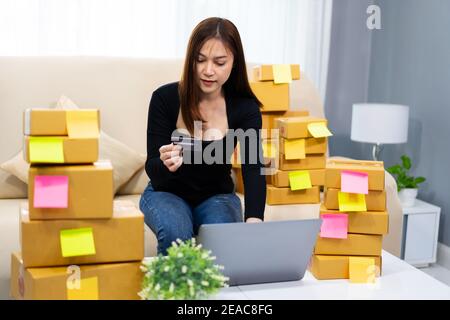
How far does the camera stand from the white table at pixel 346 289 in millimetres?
1623

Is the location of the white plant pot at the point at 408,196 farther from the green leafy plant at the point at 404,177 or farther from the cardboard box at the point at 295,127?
the cardboard box at the point at 295,127

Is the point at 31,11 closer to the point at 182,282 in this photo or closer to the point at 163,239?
the point at 163,239

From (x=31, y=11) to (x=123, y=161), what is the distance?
1.11m

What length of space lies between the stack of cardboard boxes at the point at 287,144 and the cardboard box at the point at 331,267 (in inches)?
31.4

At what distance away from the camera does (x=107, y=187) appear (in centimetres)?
150

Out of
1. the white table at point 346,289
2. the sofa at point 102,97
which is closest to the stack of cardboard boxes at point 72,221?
the white table at point 346,289

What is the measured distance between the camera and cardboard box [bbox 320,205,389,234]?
1.82 metres

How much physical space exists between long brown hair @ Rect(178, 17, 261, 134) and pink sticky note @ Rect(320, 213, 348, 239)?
586 mm

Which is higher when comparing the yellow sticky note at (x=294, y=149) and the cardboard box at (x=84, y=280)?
the yellow sticky note at (x=294, y=149)

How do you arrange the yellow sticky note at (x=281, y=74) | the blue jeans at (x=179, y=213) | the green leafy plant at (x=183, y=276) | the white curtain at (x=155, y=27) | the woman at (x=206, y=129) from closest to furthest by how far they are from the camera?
the green leafy plant at (x=183, y=276) → the blue jeans at (x=179, y=213) → the woman at (x=206, y=129) → the yellow sticky note at (x=281, y=74) → the white curtain at (x=155, y=27)

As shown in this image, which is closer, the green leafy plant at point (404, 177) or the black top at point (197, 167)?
the black top at point (197, 167)

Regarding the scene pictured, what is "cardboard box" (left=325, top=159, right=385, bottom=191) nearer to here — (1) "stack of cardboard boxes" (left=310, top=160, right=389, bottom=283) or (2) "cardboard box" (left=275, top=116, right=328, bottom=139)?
(1) "stack of cardboard boxes" (left=310, top=160, right=389, bottom=283)

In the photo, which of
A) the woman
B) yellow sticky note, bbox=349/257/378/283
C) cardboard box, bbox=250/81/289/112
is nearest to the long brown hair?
the woman

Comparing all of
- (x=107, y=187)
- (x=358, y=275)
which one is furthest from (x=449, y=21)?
(x=107, y=187)
